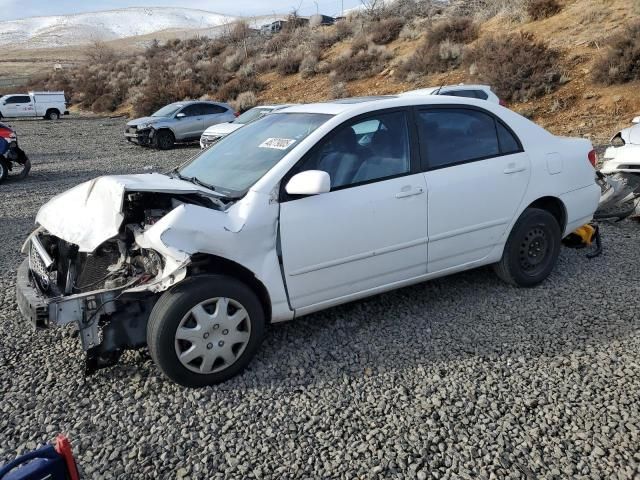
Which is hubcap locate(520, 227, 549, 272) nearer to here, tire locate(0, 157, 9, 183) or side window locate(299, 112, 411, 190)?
side window locate(299, 112, 411, 190)

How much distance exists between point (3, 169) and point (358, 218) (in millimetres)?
10649

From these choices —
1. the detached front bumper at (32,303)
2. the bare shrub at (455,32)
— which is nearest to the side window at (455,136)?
the detached front bumper at (32,303)

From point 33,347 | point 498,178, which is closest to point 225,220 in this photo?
point 33,347

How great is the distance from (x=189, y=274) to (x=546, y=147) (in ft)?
10.3

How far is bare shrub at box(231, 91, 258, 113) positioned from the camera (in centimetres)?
2575

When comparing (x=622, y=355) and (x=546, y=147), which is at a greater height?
(x=546, y=147)

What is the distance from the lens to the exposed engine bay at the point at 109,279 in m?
3.13

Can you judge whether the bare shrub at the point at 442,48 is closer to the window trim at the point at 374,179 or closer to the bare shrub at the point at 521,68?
the bare shrub at the point at 521,68

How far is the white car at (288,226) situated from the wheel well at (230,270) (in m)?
0.01

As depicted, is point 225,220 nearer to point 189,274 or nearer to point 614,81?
point 189,274

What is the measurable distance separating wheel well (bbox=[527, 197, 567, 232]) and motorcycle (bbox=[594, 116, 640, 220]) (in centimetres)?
185

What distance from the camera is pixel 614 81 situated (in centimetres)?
1391

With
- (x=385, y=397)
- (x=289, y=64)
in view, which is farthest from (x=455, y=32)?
(x=385, y=397)

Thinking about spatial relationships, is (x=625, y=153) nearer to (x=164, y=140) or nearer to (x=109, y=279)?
(x=109, y=279)
